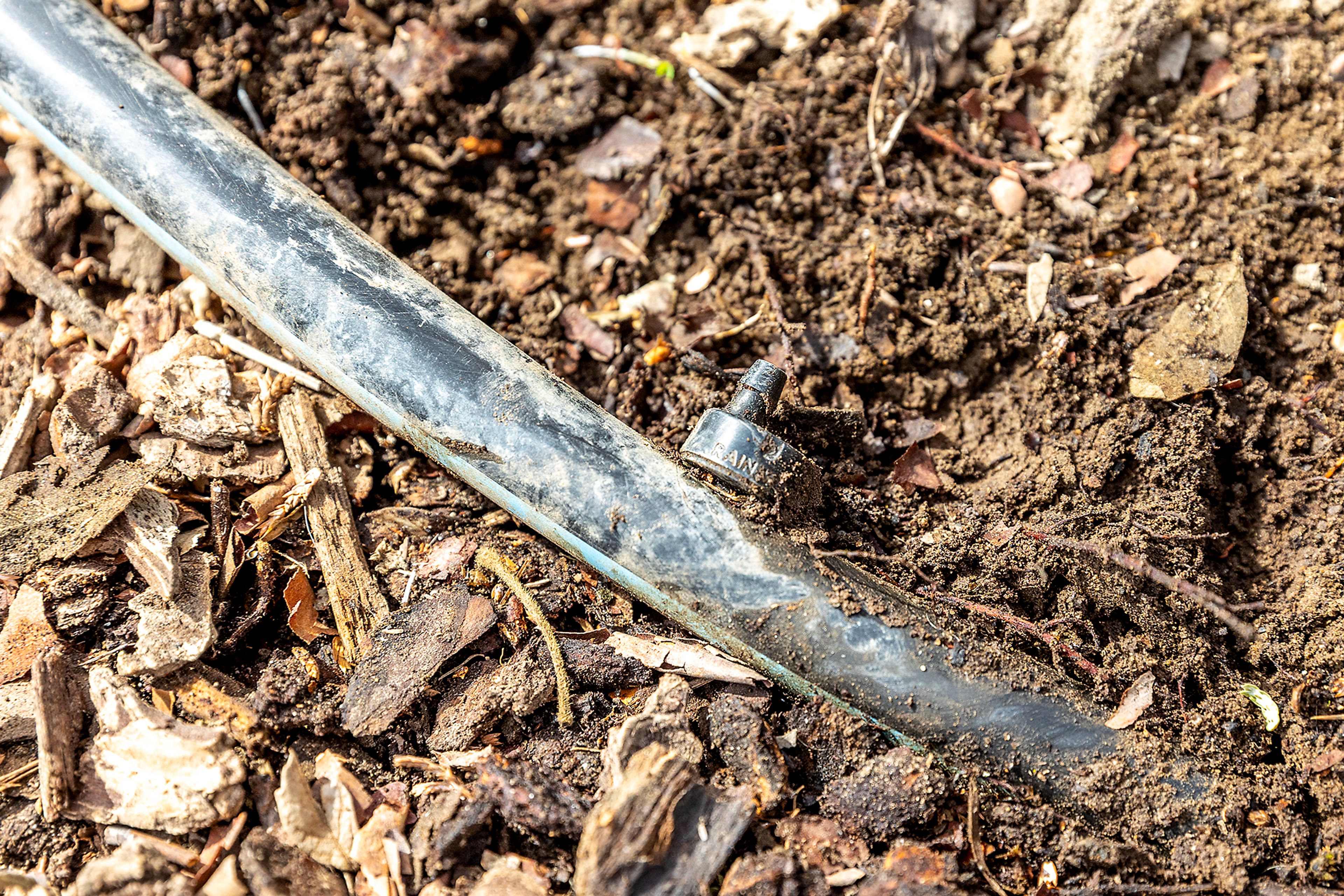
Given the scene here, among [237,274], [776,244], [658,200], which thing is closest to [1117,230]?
[776,244]

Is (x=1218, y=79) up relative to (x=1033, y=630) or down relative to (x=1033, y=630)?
up

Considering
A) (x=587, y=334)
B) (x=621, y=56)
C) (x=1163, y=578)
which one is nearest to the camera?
(x=1163, y=578)

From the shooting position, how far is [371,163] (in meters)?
2.31

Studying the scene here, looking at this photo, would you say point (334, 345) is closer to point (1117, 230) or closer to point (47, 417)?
point (47, 417)

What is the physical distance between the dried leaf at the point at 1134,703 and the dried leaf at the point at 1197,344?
0.65m

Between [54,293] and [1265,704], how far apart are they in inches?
118

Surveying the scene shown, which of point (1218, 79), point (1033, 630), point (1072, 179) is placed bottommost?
point (1033, 630)

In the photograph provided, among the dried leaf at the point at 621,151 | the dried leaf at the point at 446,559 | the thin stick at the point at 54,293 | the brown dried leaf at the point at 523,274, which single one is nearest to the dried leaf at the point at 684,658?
the dried leaf at the point at 446,559

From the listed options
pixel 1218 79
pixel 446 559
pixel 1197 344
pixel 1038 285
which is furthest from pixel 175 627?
pixel 1218 79

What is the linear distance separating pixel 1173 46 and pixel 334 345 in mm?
2434

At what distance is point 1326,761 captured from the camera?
1.65 m

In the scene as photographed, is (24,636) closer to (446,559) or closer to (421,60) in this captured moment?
(446,559)

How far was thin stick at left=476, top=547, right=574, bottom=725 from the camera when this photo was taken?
65.5 inches

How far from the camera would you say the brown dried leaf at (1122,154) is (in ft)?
7.52
